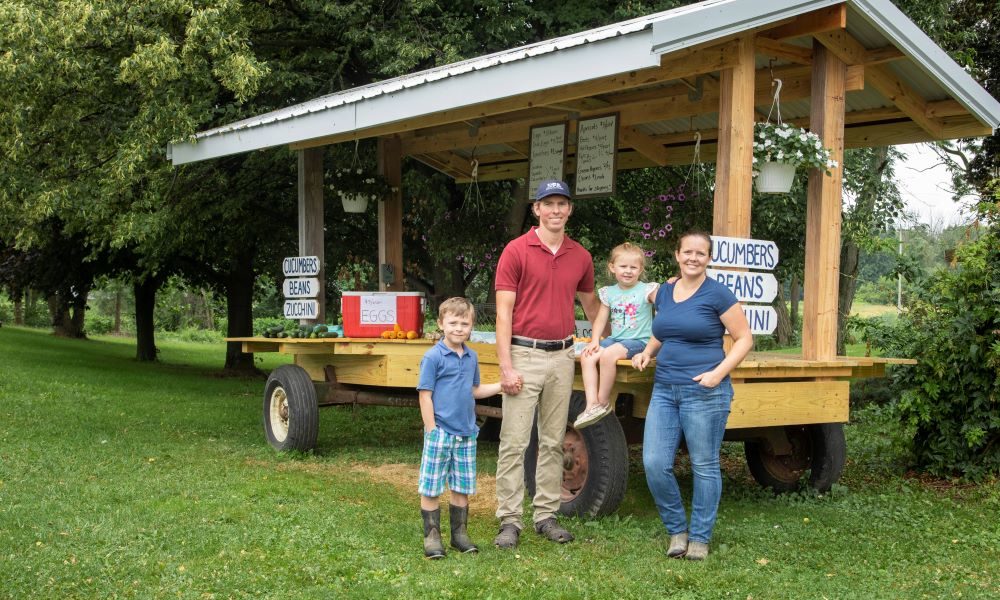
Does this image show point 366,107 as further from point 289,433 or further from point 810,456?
point 810,456

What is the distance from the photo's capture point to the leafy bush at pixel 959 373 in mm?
8008

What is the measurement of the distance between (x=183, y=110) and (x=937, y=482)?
802 cm

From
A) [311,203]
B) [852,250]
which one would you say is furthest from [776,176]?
[852,250]

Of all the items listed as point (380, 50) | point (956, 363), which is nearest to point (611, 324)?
point (956, 363)

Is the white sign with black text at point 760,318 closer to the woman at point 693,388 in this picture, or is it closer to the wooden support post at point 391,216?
the woman at point 693,388

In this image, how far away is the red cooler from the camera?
9.20 metres

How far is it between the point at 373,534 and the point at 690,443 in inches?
73.4

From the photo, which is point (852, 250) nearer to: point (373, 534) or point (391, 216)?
point (391, 216)

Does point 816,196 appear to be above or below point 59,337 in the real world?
above

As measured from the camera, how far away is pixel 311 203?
10.9m

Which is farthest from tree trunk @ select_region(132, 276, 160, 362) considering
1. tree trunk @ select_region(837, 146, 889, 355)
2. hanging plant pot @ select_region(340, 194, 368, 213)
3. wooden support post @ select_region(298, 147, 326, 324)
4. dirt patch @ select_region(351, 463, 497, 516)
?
dirt patch @ select_region(351, 463, 497, 516)

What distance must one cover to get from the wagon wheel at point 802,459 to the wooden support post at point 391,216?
470 cm

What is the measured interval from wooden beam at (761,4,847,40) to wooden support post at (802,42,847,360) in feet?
0.99

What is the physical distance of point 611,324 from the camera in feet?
21.4
